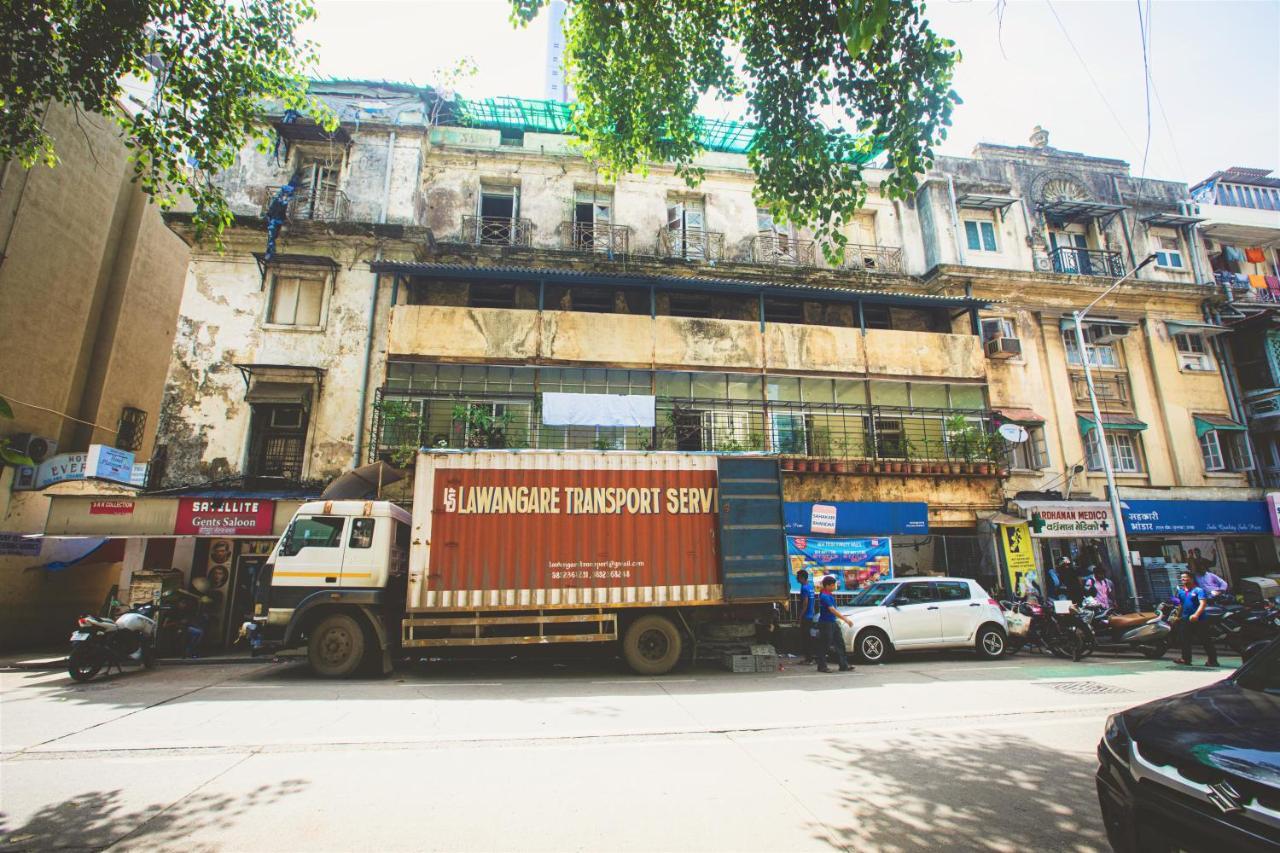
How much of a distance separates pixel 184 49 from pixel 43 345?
45.5 ft

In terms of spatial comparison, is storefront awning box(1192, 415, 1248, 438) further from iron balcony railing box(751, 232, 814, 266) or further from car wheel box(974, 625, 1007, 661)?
car wheel box(974, 625, 1007, 661)

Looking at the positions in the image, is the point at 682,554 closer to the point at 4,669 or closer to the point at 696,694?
the point at 696,694

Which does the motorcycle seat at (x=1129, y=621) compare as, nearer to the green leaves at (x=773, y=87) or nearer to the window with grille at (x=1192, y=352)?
the green leaves at (x=773, y=87)

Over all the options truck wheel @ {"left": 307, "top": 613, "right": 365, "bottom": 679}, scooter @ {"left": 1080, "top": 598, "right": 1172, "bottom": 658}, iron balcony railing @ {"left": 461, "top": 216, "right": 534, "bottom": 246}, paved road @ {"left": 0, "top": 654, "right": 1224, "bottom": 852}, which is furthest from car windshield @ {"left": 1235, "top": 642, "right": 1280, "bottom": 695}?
iron balcony railing @ {"left": 461, "top": 216, "right": 534, "bottom": 246}

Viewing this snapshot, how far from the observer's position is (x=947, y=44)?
24.5ft

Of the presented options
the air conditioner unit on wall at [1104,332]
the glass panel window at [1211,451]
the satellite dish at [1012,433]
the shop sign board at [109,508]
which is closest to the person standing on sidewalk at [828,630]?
the satellite dish at [1012,433]

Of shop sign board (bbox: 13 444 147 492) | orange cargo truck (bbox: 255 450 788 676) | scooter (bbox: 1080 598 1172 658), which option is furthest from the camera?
shop sign board (bbox: 13 444 147 492)

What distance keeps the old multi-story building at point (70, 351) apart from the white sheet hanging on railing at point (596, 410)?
401 inches

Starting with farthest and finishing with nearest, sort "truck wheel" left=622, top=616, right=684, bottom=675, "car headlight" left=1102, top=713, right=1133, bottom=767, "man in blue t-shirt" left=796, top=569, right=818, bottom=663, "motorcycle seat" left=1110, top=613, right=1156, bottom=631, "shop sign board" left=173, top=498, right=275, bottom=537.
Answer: "shop sign board" left=173, top=498, right=275, bottom=537 < "motorcycle seat" left=1110, top=613, right=1156, bottom=631 < "man in blue t-shirt" left=796, top=569, right=818, bottom=663 < "truck wheel" left=622, top=616, right=684, bottom=675 < "car headlight" left=1102, top=713, right=1133, bottom=767

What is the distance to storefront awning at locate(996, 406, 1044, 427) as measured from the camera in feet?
58.3

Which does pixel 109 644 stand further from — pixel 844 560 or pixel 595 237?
pixel 844 560

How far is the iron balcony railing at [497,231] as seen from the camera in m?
17.4

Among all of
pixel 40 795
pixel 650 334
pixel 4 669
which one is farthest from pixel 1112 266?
pixel 4 669

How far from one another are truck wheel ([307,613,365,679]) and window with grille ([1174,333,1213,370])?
87.3 feet
